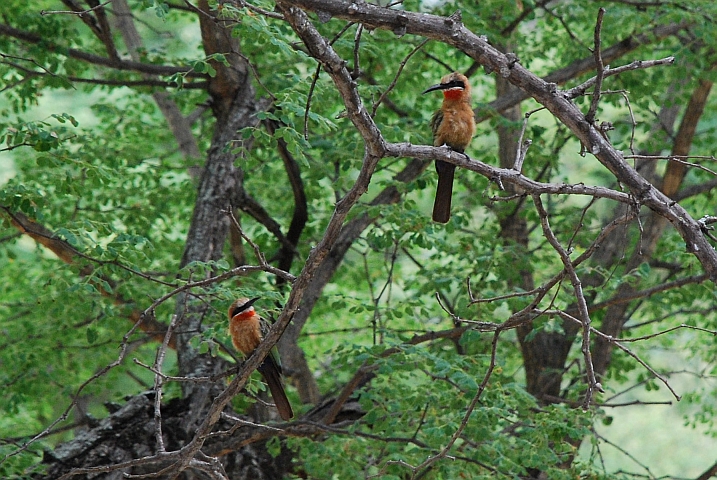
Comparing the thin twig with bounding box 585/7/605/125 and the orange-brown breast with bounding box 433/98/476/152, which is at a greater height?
the orange-brown breast with bounding box 433/98/476/152

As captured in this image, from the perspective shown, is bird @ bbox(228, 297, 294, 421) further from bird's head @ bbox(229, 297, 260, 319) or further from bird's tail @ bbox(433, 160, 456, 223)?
bird's tail @ bbox(433, 160, 456, 223)

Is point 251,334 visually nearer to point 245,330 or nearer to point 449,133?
point 245,330

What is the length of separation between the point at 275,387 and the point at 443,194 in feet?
4.27

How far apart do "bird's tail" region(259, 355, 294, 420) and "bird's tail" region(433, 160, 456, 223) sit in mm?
1115

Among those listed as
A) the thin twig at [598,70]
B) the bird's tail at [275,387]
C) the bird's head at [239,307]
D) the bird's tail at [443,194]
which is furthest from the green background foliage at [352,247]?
the thin twig at [598,70]

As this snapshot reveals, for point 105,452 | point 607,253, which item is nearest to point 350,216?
point 105,452

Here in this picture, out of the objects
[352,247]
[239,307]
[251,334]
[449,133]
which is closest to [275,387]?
[251,334]

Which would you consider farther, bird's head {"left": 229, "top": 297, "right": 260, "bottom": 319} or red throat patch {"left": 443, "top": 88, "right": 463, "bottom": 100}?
red throat patch {"left": 443, "top": 88, "right": 463, "bottom": 100}

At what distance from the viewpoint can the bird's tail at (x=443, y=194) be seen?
4301 millimetres

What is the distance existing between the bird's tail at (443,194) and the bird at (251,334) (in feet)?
3.41

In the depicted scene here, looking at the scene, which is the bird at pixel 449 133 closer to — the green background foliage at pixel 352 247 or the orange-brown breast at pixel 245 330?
the green background foliage at pixel 352 247

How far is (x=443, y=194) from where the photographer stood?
4.32 m

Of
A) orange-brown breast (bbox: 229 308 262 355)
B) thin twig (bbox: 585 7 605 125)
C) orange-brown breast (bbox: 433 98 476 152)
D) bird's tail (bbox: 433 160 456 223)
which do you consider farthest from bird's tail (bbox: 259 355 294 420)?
thin twig (bbox: 585 7 605 125)

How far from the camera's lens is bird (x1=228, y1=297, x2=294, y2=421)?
4.11 meters
